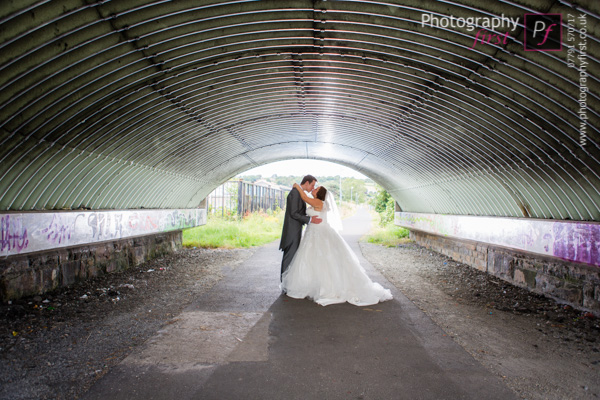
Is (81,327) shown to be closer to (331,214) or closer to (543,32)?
(331,214)

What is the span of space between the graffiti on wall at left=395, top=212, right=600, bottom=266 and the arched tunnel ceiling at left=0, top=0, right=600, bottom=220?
0.32 m

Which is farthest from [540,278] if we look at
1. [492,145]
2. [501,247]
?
[492,145]

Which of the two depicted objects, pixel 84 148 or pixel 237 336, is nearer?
pixel 237 336

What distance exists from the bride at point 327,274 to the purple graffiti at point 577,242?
3040 mm

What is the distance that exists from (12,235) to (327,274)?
4984mm

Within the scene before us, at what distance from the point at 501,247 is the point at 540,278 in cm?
167

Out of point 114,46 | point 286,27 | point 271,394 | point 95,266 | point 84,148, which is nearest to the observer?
point 271,394

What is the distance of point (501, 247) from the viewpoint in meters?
8.84

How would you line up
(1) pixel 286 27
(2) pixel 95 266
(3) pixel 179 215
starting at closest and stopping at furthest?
(1) pixel 286 27, (2) pixel 95 266, (3) pixel 179 215

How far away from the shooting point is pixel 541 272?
7227 mm

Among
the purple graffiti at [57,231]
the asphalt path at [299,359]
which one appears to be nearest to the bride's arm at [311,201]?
the asphalt path at [299,359]

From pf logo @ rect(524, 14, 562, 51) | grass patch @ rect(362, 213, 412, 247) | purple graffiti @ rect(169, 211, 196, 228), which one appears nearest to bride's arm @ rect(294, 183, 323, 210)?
pf logo @ rect(524, 14, 562, 51)

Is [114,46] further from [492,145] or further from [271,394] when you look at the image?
[492,145]

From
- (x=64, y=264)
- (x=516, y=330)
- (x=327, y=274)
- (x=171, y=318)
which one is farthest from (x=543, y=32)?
(x=64, y=264)
